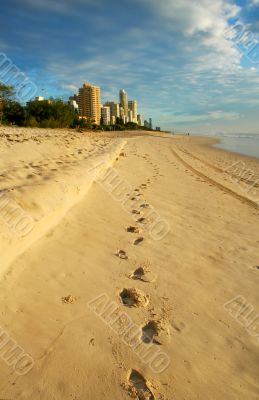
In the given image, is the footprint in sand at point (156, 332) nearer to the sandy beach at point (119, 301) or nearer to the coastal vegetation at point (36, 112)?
the sandy beach at point (119, 301)

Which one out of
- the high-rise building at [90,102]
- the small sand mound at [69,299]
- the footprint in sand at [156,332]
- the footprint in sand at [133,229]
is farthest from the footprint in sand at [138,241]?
the high-rise building at [90,102]

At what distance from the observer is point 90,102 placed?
4309 inches

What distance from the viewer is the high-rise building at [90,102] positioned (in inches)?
4294

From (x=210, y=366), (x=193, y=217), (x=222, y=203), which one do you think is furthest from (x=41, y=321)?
(x=222, y=203)

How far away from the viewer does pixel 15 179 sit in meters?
5.29

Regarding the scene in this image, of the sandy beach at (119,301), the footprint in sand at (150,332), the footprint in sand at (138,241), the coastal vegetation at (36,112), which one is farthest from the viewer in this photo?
the coastal vegetation at (36,112)

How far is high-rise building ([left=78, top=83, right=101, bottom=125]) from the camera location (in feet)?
358

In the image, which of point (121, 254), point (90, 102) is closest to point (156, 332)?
point (121, 254)

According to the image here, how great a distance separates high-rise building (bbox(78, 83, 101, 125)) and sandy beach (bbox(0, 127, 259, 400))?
108 m

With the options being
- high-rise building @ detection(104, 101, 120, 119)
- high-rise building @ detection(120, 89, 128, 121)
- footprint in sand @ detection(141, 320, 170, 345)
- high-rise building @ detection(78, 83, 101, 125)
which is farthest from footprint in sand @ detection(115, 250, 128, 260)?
high-rise building @ detection(120, 89, 128, 121)

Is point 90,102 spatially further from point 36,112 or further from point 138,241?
point 138,241

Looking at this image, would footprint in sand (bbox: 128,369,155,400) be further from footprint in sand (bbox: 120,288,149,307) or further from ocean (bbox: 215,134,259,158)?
ocean (bbox: 215,134,259,158)

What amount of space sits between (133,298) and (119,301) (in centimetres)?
14

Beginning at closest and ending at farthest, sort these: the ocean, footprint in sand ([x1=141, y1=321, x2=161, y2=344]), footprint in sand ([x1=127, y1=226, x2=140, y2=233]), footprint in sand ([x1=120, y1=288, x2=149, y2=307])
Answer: footprint in sand ([x1=141, y1=321, x2=161, y2=344]) < footprint in sand ([x1=120, y1=288, x2=149, y2=307]) < footprint in sand ([x1=127, y1=226, x2=140, y2=233]) < the ocean
